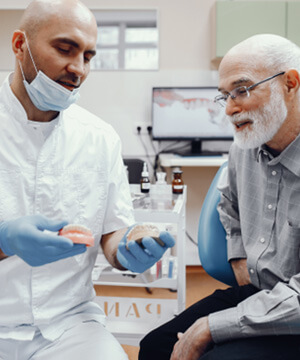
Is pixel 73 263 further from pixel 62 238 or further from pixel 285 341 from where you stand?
pixel 285 341

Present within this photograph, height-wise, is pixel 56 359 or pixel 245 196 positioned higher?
pixel 245 196

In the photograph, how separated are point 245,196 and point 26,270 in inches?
27.0

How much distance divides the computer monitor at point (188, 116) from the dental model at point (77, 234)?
2.36 metres

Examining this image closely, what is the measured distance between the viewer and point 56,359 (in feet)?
3.12

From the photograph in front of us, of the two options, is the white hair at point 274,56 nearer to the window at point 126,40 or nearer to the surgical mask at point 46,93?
the surgical mask at point 46,93

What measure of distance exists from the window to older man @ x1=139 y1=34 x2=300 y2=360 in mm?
2258

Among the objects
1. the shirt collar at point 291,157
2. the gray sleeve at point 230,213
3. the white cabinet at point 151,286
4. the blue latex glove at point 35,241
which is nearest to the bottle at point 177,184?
the white cabinet at point 151,286

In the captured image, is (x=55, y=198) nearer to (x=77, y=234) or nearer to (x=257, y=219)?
(x=77, y=234)

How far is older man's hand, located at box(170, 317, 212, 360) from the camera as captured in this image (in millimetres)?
988

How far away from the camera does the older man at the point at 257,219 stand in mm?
948

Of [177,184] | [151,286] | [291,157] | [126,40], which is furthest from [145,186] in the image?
[126,40]

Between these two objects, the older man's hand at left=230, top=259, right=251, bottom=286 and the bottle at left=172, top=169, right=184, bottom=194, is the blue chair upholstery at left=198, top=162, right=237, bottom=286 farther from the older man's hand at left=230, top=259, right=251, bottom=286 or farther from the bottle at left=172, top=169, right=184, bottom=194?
the bottle at left=172, top=169, right=184, bottom=194

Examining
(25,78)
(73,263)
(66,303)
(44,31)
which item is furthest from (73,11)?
(66,303)

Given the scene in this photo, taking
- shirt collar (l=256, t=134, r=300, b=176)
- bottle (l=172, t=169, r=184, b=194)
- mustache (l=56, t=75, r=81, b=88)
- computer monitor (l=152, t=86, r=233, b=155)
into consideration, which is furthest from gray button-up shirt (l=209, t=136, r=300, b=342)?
computer monitor (l=152, t=86, r=233, b=155)
